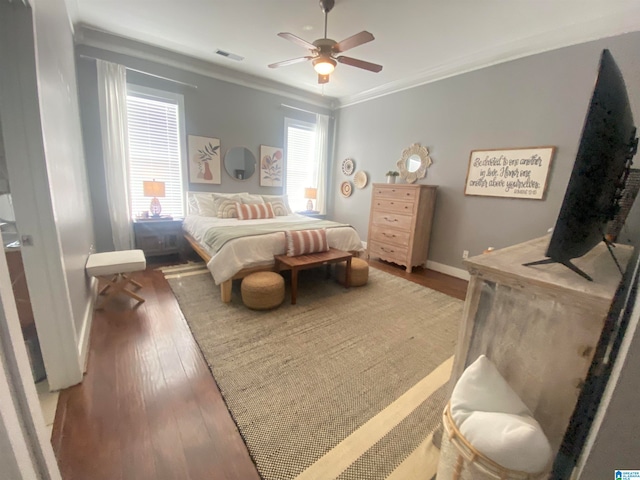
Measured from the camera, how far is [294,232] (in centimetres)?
276

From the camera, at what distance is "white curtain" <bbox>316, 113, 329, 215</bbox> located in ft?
16.5

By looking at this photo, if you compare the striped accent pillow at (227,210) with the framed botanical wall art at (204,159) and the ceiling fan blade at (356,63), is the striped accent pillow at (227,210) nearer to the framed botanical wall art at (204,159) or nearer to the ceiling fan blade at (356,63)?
the framed botanical wall art at (204,159)

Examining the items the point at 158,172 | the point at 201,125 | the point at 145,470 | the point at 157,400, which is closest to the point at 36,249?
the point at 157,400

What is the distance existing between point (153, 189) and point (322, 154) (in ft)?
9.83

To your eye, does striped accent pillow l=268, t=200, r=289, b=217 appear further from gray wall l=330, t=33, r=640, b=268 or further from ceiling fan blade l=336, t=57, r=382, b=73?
ceiling fan blade l=336, t=57, r=382, b=73

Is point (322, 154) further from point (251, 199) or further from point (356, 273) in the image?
point (356, 273)

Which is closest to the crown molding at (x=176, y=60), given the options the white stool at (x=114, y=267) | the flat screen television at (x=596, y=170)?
the white stool at (x=114, y=267)

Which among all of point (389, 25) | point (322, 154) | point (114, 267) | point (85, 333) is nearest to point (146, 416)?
point (85, 333)

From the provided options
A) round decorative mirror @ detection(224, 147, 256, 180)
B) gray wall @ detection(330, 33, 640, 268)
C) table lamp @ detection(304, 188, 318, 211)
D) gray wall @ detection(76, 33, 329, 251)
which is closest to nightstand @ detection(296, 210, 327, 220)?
table lamp @ detection(304, 188, 318, 211)

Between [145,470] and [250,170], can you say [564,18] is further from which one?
[145,470]

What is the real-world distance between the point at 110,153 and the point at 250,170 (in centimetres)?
186

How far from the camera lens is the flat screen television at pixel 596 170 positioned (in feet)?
2.55

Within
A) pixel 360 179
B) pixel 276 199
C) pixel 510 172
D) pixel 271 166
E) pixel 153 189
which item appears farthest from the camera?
pixel 360 179

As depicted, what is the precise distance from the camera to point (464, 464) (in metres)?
0.80
